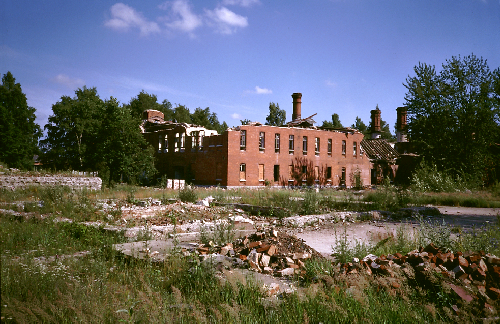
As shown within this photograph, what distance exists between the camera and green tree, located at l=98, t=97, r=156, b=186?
2867cm

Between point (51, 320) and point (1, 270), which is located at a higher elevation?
point (1, 270)

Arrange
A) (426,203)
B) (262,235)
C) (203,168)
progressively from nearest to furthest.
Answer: (262,235) < (426,203) < (203,168)

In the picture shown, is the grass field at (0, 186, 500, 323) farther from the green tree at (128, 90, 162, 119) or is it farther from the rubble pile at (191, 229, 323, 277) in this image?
the green tree at (128, 90, 162, 119)

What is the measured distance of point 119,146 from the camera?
1126 inches

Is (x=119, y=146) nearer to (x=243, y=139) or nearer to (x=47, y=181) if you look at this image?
(x=47, y=181)

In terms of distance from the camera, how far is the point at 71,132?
162 ft

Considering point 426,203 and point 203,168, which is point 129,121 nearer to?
point 203,168

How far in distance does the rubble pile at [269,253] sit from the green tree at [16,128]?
42949 mm

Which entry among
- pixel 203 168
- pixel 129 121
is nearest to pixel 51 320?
pixel 129 121

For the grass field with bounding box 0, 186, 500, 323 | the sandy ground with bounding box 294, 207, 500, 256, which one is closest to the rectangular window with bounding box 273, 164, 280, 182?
the sandy ground with bounding box 294, 207, 500, 256

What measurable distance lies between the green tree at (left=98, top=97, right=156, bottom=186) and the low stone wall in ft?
21.5

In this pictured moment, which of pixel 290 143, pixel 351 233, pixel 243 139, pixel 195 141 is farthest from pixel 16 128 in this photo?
pixel 351 233

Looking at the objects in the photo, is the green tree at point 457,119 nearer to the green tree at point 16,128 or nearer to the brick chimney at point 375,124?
the brick chimney at point 375,124

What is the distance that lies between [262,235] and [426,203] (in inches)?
671
